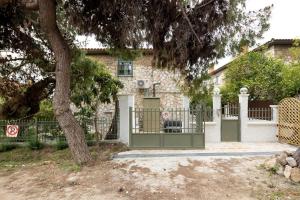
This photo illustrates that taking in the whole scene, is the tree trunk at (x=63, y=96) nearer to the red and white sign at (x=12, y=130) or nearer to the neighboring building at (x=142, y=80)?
the red and white sign at (x=12, y=130)

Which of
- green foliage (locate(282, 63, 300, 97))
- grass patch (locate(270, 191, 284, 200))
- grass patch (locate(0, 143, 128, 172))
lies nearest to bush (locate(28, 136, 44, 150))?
grass patch (locate(0, 143, 128, 172))

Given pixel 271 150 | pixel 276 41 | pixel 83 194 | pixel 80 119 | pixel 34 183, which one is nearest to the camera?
pixel 83 194

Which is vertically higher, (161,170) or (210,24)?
(210,24)

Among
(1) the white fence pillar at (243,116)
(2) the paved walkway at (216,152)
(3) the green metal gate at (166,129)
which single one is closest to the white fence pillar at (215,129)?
(1) the white fence pillar at (243,116)

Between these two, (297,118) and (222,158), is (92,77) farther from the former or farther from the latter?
(297,118)

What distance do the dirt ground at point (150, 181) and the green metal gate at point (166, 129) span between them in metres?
A: 1.65

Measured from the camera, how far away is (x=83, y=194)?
23.6ft

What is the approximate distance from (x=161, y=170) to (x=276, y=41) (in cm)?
1708

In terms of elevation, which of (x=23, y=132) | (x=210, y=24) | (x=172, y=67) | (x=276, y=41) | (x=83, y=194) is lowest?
(x=83, y=194)

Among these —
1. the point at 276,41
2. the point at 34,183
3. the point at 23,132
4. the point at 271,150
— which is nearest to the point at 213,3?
the point at 271,150

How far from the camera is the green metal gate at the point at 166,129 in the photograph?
1128cm

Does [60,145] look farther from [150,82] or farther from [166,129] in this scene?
[150,82]

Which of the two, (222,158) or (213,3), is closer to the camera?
(213,3)

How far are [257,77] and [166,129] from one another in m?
9.60
